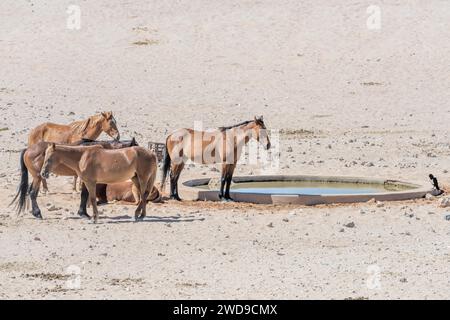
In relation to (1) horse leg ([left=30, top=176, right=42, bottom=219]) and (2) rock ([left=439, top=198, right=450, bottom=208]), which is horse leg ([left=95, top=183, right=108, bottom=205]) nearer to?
(1) horse leg ([left=30, top=176, right=42, bottom=219])

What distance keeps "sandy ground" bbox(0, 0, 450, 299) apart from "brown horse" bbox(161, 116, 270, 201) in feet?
1.62

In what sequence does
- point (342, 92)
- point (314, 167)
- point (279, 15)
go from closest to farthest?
point (314, 167) < point (342, 92) < point (279, 15)

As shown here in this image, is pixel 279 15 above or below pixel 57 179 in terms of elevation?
above

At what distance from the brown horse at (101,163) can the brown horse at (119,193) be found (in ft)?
4.75

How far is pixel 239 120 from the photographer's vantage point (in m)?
30.2

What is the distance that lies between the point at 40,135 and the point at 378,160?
691cm

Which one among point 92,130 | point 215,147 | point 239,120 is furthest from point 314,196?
point 239,120

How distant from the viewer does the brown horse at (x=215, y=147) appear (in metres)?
18.0

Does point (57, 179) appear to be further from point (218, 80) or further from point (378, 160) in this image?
point (218, 80)

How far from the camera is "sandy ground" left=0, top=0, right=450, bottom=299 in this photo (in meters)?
13.2

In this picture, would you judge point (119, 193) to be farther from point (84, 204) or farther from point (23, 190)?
point (23, 190)

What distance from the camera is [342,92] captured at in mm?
33969

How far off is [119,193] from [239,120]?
1248 centimetres
